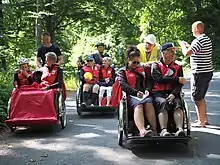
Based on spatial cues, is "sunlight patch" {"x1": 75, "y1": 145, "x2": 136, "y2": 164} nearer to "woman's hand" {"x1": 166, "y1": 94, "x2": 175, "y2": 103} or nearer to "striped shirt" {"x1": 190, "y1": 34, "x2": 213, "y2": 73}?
"woman's hand" {"x1": 166, "y1": 94, "x2": 175, "y2": 103}

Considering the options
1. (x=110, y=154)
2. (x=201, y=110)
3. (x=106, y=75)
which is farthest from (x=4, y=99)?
(x=201, y=110)

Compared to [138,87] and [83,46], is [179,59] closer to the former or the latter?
[83,46]

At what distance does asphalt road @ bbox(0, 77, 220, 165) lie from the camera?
17.6ft

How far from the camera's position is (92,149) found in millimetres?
6020

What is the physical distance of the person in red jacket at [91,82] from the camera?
30.1ft

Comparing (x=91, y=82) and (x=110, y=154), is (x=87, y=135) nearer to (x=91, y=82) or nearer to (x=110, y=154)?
(x=110, y=154)

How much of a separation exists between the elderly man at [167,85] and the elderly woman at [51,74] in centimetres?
225

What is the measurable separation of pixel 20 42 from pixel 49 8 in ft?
7.81

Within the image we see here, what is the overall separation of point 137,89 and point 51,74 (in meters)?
2.10

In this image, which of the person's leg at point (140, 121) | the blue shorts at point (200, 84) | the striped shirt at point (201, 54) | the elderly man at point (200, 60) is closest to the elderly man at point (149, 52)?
the elderly man at point (200, 60)

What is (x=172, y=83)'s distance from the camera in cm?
628

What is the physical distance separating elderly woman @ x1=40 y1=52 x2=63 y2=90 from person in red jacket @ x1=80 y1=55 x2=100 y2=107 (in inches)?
48.6

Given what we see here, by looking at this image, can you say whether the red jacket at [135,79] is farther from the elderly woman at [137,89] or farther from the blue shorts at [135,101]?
the blue shorts at [135,101]

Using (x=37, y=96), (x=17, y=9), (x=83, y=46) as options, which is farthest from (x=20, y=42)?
(x=83, y=46)
